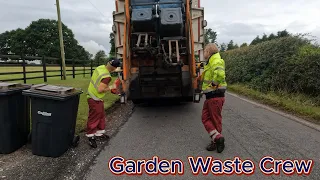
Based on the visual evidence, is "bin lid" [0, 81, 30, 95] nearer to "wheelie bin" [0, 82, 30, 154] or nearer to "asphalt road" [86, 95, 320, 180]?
"wheelie bin" [0, 82, 30, 154]

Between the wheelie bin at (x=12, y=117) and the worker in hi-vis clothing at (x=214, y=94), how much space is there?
298cm

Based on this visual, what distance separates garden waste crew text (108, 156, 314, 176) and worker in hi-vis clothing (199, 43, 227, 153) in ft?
1.41

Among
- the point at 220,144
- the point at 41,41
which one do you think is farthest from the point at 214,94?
the point at 41,41

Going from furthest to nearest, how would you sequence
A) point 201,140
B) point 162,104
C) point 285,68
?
point 285,68
point 162,104
point 201,140

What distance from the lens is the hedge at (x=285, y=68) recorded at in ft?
29.4

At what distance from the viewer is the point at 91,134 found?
4.46 meters

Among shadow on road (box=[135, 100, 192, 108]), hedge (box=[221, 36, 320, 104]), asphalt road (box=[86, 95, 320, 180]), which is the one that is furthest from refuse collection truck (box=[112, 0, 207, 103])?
hedge (box=[221, 36, 320, 104])

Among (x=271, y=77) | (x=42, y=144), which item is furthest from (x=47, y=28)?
(x=42, y=144)

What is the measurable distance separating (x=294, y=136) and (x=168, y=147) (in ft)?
8.33

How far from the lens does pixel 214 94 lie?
4410mm

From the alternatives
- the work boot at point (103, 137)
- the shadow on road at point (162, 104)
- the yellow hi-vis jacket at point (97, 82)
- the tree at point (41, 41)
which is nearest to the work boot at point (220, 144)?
the work boot at point (103, 137)

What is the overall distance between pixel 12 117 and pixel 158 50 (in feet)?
10.6

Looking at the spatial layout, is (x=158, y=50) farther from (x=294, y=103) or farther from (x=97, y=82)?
(x=294, y=103)

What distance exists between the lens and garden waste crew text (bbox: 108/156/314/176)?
3.51 meters
